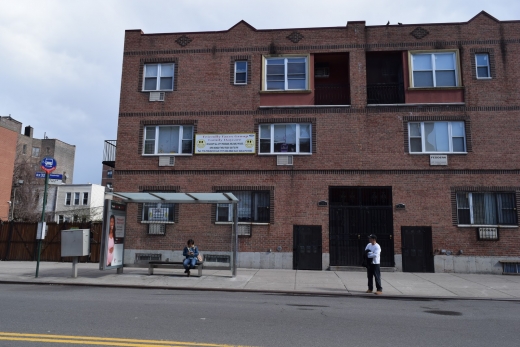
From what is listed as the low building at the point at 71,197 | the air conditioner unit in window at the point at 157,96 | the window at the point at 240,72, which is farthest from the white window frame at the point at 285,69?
the low building at the point at 71,197

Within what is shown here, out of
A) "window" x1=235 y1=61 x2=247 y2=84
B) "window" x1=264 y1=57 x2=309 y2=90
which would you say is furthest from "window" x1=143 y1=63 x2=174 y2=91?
"window" x1=264 y1=57 x2=309 y2=90

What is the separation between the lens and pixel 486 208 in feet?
56.2

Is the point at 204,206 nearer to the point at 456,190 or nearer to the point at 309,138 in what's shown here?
the point at 309,138

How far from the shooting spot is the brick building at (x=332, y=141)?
17172 mm

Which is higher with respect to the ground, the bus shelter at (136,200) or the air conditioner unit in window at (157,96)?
the air conditioner unit in window at (157,96)

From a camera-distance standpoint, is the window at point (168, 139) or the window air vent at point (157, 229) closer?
the window air vent at point (157, 229)

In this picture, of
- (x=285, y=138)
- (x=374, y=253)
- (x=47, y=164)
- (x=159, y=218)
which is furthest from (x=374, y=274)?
(x=47, y=164)

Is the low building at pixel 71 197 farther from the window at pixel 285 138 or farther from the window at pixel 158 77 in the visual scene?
the window at pixel 285 138

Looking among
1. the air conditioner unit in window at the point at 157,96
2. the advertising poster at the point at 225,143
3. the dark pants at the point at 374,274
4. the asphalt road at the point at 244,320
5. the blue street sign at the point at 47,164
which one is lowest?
the asphalt road at the point at 244,320

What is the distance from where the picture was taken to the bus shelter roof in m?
14.6

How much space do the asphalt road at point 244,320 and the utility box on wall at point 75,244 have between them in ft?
8.73

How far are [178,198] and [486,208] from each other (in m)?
12.6

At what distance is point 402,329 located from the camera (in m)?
7.00

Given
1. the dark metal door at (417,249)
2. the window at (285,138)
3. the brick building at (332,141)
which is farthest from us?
the window at (285,138)
